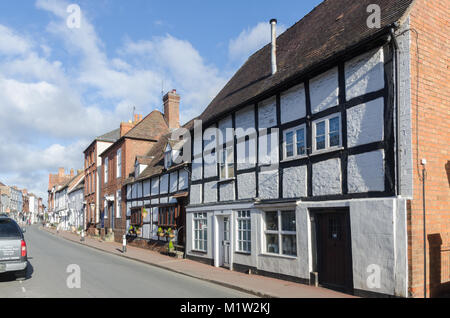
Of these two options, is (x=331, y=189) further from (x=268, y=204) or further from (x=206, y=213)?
(x=206, y=213)

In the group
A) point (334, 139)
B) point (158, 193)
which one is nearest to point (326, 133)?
point (334, 139)

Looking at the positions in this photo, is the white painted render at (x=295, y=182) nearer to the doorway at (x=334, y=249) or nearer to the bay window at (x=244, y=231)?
the doorway at (x=334, y=249)

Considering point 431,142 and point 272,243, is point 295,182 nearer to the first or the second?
point 272,243

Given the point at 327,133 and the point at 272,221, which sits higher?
the point at 327,133

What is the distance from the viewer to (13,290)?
9.72 meters

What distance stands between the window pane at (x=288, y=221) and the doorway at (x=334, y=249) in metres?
1.07

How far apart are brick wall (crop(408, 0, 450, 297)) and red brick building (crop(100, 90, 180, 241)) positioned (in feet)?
75.4

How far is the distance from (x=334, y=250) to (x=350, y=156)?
254cm

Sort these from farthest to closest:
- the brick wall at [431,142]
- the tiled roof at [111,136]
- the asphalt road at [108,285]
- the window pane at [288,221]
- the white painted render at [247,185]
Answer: the tiled roof at [111,136] < the white painted render at [247,185] < the window pane at [288,221] < the asphalt road at [108,285] < the brick wall at [431,142]

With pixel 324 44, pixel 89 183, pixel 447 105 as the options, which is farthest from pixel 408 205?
pixel 89 183

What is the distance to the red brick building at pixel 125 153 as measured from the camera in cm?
2961

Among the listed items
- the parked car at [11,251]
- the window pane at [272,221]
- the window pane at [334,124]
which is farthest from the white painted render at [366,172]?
the parked car at [11,251]

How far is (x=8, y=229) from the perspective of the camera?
1104 cm

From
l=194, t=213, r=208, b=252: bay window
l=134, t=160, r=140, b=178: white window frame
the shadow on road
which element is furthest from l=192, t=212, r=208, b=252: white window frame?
l=134, t=160, r=140, b=178: white window frame
